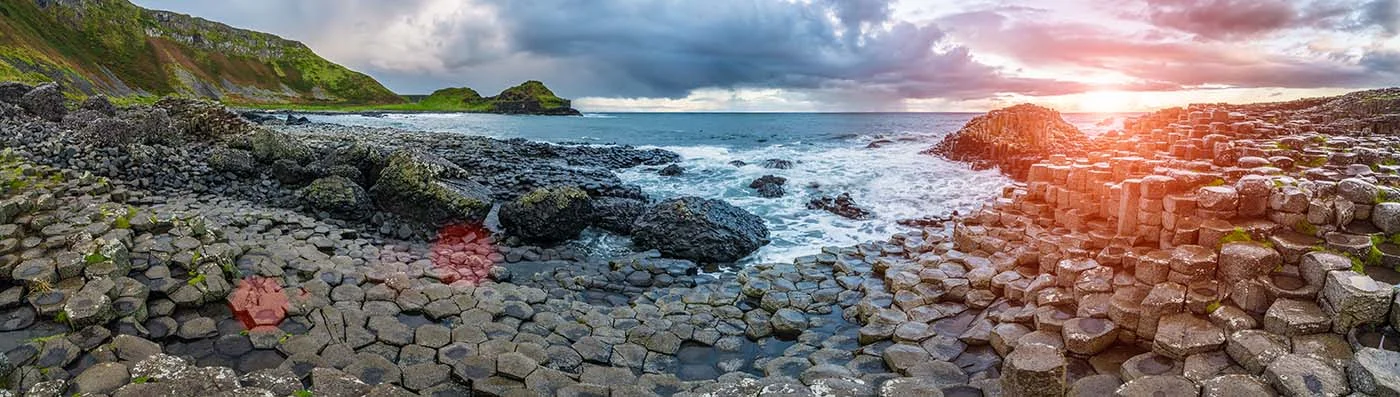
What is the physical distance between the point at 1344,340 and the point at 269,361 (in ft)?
35.6

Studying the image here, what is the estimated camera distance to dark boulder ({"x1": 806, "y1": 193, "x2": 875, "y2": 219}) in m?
18.3

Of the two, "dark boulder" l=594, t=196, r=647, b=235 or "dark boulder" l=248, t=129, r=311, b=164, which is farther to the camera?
"dark boulder" l=248, t=129, r=311, b=164


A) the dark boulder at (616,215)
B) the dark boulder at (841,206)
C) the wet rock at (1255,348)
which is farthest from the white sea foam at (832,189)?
the wet rock at (1255,348)

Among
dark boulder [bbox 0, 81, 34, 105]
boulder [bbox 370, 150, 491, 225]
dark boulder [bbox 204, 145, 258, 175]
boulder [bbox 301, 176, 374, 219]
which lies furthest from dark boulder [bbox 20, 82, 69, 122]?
boulder [bbox 370, 150, 491, 225]

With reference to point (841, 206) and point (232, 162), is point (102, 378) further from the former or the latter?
point (841, 206)

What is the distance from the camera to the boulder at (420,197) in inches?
571

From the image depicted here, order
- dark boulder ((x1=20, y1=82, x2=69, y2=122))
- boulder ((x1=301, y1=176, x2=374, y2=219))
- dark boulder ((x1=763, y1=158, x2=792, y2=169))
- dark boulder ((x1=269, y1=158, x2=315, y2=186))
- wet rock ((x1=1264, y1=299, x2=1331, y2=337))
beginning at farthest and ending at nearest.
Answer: dark boulder ((x1=763, y1=158, x2=792, y2=169)), dark boulder ((x1=20, y1=82, x2=69, y2=122)), dark boulder ((x1=269, y1=158, x2=315, y2=186)), boulder ((x1=301, y1=176, x2=374, y2=219)), wet rock ((x1=1264, y1=299, x2=1331, y2=337))

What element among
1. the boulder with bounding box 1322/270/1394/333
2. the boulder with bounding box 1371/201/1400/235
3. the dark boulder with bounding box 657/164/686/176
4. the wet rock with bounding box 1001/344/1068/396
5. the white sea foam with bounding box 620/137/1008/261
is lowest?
the white sea foam with bounding box 620/137/1008/261

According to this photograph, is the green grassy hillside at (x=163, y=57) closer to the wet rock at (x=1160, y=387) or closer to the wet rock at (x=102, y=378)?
the wet rock at (x=102, y=378)

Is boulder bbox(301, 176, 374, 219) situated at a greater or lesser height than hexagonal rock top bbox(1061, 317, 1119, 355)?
greater

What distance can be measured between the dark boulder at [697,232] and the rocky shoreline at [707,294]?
74mm

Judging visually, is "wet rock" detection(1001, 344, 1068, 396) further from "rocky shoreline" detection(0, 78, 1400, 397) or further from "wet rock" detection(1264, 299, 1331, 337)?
"wet rock" detection(1264, 299, 1331, 337)

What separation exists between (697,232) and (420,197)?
264 inches

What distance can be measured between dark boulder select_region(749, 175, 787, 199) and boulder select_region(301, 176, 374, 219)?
12.7 metres
